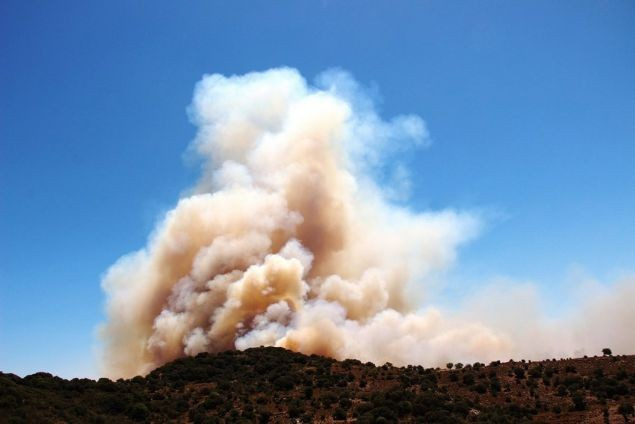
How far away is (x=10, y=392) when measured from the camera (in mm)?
40375

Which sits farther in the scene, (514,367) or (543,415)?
(514,367)

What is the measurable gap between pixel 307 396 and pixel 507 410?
17871mm

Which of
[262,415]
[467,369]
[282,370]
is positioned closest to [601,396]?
[467,369]

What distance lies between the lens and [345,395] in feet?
155

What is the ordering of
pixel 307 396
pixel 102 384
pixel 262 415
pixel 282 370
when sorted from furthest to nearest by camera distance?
1. pixel 282 370
2. pixel 102 384
3. pixel 307 396
4. pixel 262 415

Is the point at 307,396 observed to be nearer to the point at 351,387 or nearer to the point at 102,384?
the point at 351,387

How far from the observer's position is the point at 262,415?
43.9m

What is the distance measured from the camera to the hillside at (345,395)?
129 ft

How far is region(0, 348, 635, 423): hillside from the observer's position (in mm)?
39344

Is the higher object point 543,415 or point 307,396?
point 307,396

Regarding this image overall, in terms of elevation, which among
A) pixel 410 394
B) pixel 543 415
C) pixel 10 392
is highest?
pixel 10 392

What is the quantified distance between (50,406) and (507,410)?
116 ft

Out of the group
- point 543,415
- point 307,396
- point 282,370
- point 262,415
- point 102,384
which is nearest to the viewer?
point 543,415

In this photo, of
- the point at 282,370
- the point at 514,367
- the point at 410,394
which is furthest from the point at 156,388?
the point at 514,367
